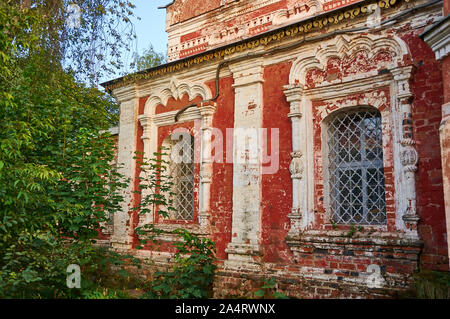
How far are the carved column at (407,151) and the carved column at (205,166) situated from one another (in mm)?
3216

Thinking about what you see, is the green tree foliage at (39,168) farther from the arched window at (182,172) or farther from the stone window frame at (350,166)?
the stone window frame at (350,166)

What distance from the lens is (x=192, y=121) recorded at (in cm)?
721

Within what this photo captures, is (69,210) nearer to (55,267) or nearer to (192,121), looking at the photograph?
(55,267)

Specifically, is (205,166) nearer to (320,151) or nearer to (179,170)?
(179,170)

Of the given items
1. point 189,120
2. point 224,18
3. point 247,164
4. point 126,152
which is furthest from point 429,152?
point 224,18

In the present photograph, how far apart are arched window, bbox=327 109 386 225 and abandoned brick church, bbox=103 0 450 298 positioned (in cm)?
2

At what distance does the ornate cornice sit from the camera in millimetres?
5207

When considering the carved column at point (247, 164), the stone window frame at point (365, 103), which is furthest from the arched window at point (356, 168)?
the carved column at point (247, 164)

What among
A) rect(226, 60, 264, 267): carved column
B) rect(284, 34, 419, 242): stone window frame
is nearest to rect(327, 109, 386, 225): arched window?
rect(284, 34, 419, 242): stone window frame

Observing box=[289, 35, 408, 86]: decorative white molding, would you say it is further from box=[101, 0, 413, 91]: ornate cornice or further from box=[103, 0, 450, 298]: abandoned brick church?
box=[101, 0, 413, 91]: ornate cornice

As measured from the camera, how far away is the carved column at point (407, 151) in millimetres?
4500

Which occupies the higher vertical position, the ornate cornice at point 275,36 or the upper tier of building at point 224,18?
the upper tier of building at point 224,18
